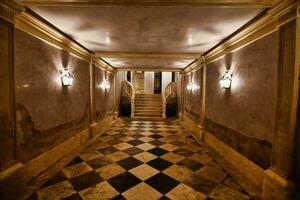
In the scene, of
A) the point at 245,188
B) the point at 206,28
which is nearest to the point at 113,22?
the point at 206,28

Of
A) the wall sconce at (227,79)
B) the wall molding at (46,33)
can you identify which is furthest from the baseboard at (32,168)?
the wall sconce at (227,79)

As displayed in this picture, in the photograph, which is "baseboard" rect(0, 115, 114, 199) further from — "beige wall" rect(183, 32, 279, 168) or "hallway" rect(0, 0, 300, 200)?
"beige wall" rect(183, 32, 279, 168)

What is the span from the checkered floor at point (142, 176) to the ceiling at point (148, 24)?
2.88m

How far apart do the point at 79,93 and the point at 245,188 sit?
4.60 meters

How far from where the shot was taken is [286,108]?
2078 mm

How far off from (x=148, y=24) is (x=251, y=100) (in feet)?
7.97

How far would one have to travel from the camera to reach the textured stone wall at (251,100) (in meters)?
2.44

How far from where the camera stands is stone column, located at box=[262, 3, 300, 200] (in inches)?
78.3

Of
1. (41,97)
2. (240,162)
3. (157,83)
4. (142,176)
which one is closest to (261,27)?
(240,162)

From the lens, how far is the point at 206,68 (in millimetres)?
5188

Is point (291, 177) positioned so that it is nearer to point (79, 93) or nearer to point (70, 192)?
point (70, 192)

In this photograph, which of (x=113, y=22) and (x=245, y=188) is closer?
(x=245, y=188)

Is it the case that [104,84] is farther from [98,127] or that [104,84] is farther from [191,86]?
[191,86]

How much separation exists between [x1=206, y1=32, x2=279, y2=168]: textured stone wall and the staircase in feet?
19.5
